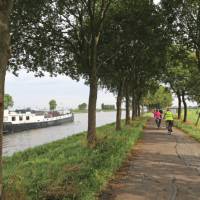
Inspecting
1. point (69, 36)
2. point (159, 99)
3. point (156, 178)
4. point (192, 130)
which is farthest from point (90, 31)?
point (159, 99)

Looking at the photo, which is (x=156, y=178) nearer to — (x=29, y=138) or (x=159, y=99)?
(x=29, y=138)

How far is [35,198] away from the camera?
8.18 meters

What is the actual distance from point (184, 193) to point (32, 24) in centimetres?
1133

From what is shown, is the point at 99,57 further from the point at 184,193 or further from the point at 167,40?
the point at 184,193

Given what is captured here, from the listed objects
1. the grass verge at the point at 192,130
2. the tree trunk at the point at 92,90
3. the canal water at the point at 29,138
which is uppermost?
the tree trunk at the point at 92,90

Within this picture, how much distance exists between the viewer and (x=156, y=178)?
439 inches

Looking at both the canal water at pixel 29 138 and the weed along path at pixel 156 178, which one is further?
the canal water at pixel 29 138

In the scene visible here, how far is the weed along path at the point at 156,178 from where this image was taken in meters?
9.14

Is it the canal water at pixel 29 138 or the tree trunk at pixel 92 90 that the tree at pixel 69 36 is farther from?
the canal water at pixel 29 138

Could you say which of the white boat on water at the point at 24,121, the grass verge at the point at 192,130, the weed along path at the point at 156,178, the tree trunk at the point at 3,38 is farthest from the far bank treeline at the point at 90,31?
the white boat on water at the point at 24,121

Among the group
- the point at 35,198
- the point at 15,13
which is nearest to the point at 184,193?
the point at 35,198

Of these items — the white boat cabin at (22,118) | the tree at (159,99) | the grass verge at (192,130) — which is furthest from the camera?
the tree at (159,99)

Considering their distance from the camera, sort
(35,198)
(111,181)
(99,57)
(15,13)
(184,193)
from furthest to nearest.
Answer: (99,57) < (15,13) < (111,181) < (184,193) < (35,198)

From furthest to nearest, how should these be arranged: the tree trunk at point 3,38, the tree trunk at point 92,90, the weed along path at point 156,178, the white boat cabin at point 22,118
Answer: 1. the white boat cabin at point 22,118
2. the tree trunk at point 92,90
3. the weed along path at point 156,178
4. the tree trunk at point 3,38
